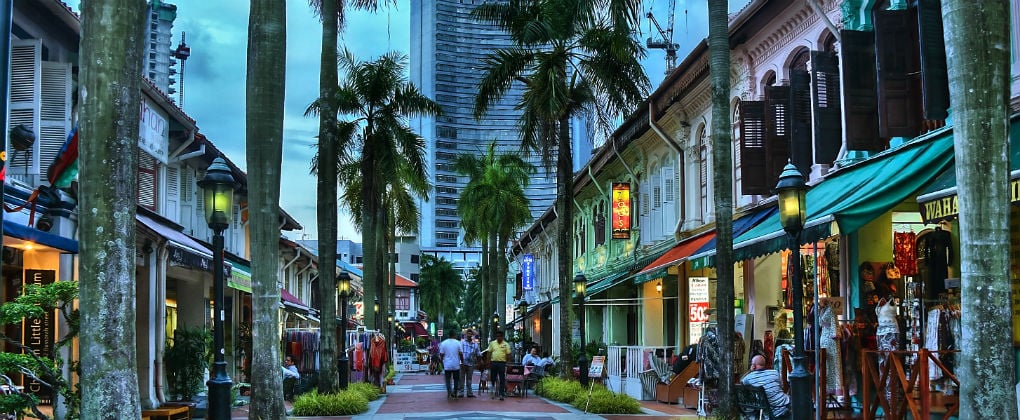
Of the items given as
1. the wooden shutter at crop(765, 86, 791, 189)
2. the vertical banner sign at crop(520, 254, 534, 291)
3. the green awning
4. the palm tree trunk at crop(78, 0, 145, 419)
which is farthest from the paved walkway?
the vertical banner sign at crop(520, 254, 534, 291)

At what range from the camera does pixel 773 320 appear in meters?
21.9

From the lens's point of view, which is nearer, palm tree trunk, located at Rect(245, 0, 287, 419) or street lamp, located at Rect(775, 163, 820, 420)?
street lamp, located at Rect(775, 163, 820, 420)

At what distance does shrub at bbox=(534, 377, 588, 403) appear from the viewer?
73.4 feet

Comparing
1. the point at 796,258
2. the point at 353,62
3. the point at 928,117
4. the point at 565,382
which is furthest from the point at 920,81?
the point at 353,62

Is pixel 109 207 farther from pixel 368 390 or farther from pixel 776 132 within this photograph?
pixel 368 390

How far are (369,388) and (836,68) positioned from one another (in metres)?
12.6

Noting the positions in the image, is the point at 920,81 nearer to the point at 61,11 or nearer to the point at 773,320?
the point at 773,320

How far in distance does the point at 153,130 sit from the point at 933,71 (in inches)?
533

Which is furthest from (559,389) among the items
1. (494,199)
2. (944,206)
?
(494,199)

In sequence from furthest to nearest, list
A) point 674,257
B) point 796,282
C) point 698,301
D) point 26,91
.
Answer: point 698,301 → point 674,257 → point 26,91 → point 796,282

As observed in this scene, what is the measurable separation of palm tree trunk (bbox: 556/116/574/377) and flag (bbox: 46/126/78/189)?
1084cm

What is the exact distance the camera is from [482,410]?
20625mm

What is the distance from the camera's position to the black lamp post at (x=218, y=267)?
11.6 metres

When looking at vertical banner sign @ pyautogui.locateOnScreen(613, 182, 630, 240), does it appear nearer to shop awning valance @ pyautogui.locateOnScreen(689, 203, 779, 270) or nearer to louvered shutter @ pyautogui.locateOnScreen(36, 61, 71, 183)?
shop awning valance @ pyautogui.locateOnScreen(689, 203, 779, 270)
